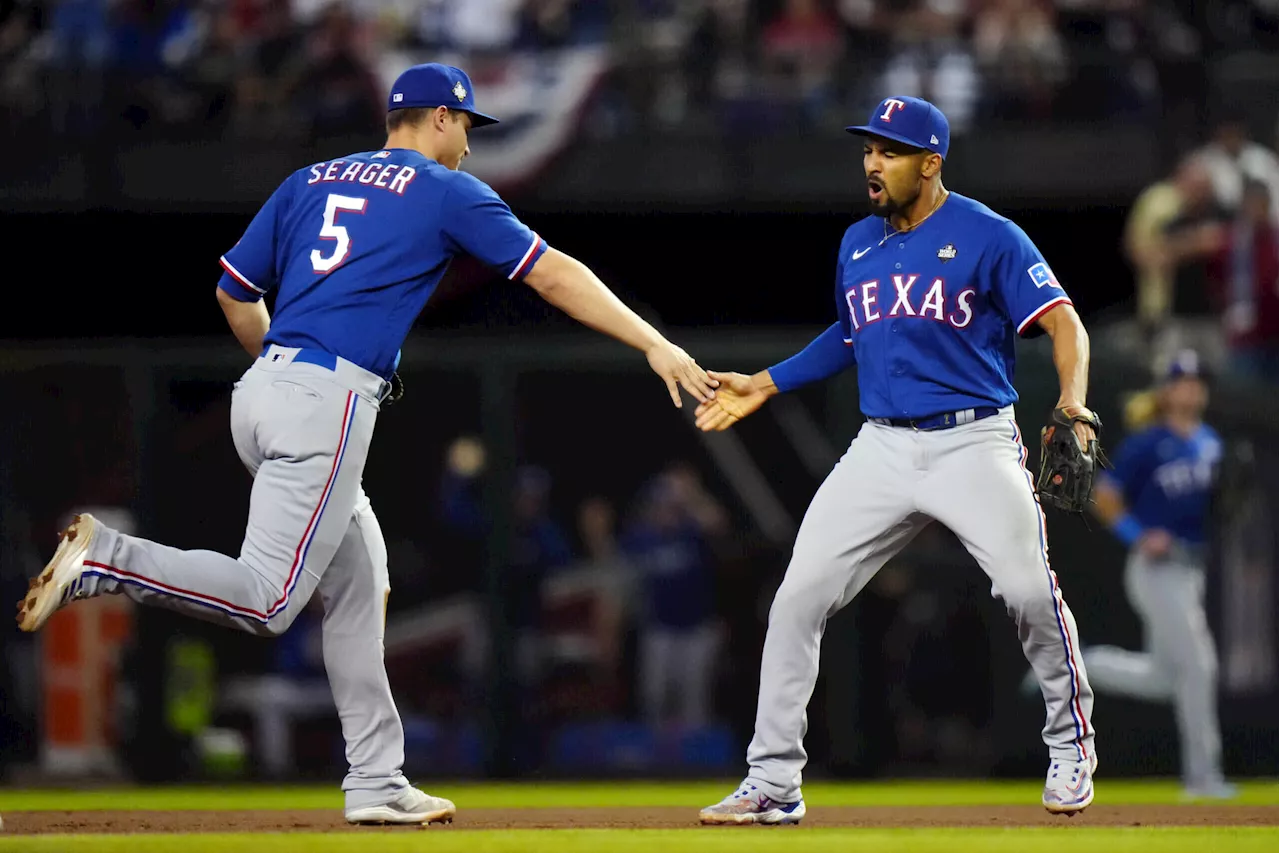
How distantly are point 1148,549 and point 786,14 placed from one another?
6.69 meters

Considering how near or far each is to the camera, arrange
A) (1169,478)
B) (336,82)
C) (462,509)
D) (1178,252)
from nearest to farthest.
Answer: (1169,478) → (462,509) → (1178,252) → (336,82)

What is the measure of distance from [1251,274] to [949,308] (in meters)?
6.97

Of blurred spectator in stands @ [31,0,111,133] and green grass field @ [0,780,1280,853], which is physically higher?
blurred spectator in stands @ [31,0,111,133]

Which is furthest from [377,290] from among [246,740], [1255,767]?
[1255,767]

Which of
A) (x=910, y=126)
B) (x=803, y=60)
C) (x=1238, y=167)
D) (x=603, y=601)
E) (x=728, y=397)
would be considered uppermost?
(x=803, y=60)

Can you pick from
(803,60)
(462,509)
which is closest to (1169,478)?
(462,509)

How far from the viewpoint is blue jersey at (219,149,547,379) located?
17.2 feet

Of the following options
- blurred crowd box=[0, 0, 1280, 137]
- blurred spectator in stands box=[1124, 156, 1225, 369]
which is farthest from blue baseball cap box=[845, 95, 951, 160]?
blurred crowd box=[0, 0, 1280, 137]

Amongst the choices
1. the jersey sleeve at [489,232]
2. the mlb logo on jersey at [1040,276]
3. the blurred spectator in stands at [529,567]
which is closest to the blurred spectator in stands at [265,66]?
the blurred spectator in stands at [529,567]

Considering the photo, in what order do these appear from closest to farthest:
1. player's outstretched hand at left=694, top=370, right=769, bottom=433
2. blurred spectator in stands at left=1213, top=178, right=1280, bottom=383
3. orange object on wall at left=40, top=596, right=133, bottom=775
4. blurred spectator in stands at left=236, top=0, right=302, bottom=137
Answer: player's outstretched hand at left=694, top=370, right=769, bottom=433 → orange object on wall at left=40, top=596, right=133, bottom=775 → blurred spectator in stands at left=1213, top=178, right=1280, bottom=383 → blurred spectator in stands at left=236, top=0, right=302, bottom=137

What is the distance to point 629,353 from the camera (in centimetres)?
1012

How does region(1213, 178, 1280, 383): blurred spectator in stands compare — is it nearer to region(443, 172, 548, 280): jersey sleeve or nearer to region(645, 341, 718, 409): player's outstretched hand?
region(645, 341, 718, 409): player's outstretched hand

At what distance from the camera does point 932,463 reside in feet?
17.7

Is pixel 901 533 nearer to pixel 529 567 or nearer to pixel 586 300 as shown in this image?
pixel 586 300
